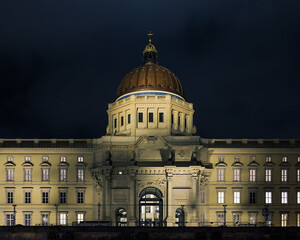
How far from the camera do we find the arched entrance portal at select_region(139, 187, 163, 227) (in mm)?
97125

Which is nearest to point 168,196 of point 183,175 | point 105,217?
point 183,175

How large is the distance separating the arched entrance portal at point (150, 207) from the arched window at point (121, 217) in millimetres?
2921

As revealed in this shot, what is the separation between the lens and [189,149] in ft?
327

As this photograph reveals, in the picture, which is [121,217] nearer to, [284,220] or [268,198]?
[268,198]

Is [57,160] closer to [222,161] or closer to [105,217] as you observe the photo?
[105,217]

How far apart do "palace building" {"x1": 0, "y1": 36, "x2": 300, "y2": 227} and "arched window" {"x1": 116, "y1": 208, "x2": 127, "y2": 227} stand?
0.66 feet

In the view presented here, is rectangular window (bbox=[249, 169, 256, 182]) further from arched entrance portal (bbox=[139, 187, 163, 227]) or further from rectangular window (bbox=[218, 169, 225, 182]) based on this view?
arched entrance portal (bbox=[139, 187, 163, 227])

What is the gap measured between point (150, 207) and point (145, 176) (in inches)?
284

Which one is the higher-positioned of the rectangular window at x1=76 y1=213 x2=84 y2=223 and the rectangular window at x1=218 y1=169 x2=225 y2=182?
the rectangular window at x1=218 y1=169 x2=225 y2=182

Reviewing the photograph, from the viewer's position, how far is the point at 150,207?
100m
